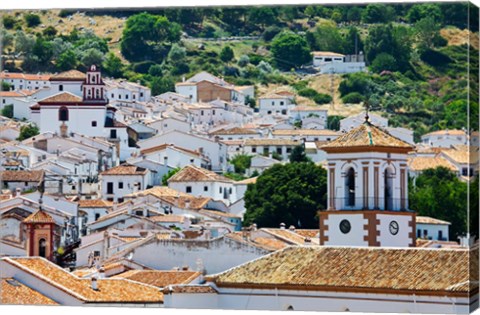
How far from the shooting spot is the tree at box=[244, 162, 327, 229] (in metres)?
36.6

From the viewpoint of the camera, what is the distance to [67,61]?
41906 millimetres

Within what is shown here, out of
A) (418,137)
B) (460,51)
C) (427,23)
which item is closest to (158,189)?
(418,137)

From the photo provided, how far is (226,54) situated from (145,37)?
427 inches

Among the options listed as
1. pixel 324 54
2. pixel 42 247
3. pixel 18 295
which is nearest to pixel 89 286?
pixel 18 295

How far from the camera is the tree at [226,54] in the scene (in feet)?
180

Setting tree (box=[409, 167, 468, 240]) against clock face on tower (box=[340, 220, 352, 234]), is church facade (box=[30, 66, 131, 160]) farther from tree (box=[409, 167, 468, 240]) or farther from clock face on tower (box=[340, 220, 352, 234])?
clock face on tower (box=[340, 220, 352, 234])

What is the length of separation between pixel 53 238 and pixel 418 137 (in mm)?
8450

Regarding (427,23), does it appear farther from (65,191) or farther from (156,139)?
(156,139)

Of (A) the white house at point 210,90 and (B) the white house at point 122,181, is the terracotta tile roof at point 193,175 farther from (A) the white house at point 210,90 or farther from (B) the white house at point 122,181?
(A) the white house at point 210,90

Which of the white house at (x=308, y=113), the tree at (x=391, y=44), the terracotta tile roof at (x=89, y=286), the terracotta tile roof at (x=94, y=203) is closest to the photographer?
the terracotta tile roof at (x=89, y=286)

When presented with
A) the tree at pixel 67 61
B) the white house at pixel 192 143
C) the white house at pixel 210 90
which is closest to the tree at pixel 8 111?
the tree at pixel 67 61

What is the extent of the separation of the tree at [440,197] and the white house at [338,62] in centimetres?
257

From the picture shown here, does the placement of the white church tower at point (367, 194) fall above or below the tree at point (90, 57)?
below

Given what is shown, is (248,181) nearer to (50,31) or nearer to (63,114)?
(63,114)
